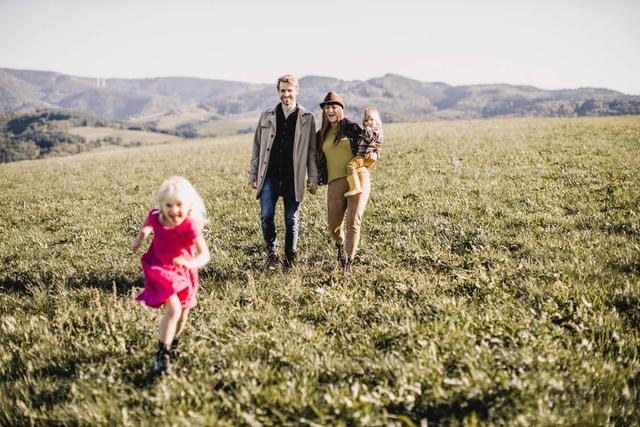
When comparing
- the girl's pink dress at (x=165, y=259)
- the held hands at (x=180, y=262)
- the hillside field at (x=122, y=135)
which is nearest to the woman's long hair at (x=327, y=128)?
the girl's pink dress at (x=165, y=259)

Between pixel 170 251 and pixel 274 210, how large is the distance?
11.2ft

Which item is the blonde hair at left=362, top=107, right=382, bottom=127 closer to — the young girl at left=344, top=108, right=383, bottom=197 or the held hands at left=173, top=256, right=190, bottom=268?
the young girl at left=344, top=108, right=383, bottom=197

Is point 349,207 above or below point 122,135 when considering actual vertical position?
below

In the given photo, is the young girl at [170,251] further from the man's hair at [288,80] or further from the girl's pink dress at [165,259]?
the man's hair at [288,80]

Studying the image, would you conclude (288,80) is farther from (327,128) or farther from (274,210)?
(274,210)

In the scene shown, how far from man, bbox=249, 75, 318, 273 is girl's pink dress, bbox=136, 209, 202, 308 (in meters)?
3.13

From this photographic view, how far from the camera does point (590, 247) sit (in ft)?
22.4

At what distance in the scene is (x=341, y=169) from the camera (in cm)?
676

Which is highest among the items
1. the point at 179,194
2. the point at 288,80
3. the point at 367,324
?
the point at 288,80

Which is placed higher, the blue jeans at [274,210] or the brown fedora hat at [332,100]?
the brown fedora hat at [332,100]

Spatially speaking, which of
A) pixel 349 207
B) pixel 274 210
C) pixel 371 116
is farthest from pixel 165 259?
pixel 371 116

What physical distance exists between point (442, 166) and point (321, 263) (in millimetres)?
10812

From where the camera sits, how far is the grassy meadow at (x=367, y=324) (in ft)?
11.4

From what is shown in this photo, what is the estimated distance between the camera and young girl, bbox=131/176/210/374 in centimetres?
391
